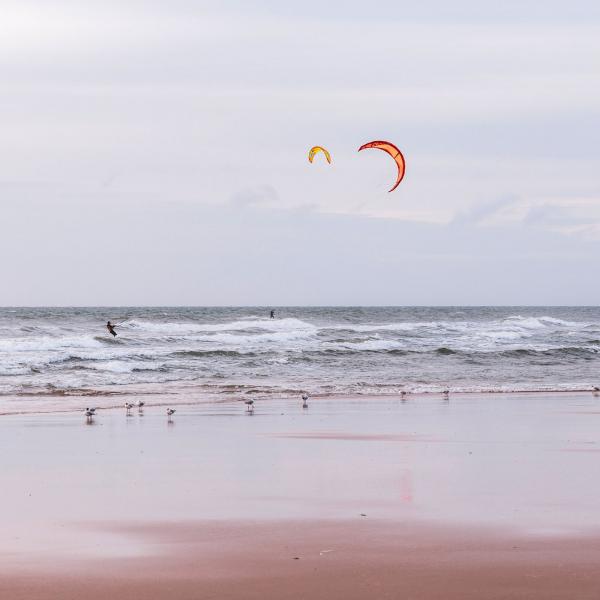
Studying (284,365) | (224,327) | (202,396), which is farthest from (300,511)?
(224,327)

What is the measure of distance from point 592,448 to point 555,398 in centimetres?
820

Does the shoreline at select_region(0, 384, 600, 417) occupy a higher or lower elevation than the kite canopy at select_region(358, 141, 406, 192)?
lower

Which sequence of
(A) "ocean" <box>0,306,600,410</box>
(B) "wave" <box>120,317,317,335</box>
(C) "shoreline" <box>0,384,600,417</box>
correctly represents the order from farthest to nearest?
(B) "wave" <box>120,317,317,335</box>
(A) "ocean" <box>0,306,600,410</box>
(C) "shoreline" <box>0,384,600,417</box>

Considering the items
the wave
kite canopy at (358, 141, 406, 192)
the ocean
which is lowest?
the ocean

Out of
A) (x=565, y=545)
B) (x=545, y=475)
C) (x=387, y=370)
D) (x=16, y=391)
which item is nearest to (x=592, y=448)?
(x=545, y=475)

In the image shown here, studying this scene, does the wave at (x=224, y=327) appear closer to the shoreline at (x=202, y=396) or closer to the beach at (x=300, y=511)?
the shoreline at (x=202, y=396)

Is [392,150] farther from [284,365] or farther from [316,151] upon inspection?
[284,365]

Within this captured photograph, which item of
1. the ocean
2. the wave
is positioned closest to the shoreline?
the ocean

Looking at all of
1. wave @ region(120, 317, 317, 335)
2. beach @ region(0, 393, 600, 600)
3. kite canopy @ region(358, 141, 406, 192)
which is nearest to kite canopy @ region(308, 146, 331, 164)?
kite canopy @ region(358, 141, 406, 192)

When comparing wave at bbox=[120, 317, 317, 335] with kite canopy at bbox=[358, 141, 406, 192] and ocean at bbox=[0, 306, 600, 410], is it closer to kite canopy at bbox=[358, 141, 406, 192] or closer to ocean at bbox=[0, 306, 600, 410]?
ocean at bbox=[0, 306, 600, 410]

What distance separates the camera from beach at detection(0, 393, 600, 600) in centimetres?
652

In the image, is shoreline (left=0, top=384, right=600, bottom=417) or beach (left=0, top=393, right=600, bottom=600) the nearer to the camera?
beach (left=0, top=393, right=600, bottom=600)

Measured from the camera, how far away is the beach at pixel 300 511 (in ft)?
21.4

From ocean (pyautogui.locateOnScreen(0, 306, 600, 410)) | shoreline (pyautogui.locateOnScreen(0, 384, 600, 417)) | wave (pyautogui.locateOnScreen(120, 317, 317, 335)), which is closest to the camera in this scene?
shoreline (pyautogui.locateOnScreen(0, 384, 600, 417))
